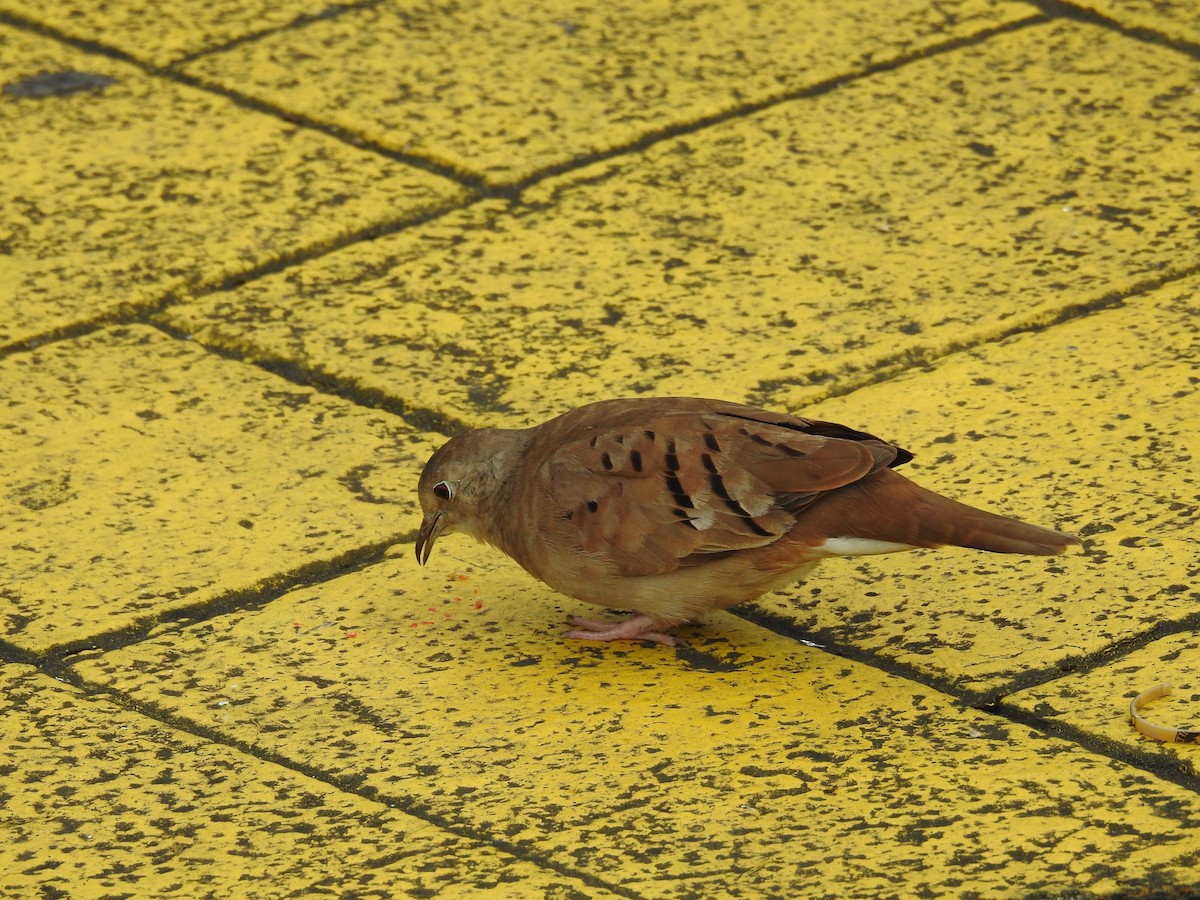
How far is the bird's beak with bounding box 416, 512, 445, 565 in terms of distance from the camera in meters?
4.96

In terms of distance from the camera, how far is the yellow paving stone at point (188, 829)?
3.92 metres

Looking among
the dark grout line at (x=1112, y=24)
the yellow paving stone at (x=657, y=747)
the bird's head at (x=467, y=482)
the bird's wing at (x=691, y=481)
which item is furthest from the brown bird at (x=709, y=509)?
the dark grout line at (x=1112, y=24)

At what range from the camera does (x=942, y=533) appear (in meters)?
4.46

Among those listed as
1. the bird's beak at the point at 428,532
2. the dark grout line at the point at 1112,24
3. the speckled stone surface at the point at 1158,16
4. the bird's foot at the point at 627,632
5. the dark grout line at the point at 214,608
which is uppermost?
the speckled stone surface at the point at 1158,16

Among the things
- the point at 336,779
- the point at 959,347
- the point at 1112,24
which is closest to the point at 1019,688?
the point at 336,779

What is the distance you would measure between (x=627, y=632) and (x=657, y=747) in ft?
1.74

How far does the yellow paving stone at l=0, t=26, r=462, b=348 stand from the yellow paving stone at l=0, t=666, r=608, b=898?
2.09 metres

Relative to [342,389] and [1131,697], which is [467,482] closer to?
[342,389]

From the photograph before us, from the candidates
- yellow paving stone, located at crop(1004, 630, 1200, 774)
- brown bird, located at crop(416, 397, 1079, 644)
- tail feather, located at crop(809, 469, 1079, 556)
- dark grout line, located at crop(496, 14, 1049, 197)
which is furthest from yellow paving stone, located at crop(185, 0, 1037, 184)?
yellow paving stone, located at crop(1004, 630, 1200, 774)

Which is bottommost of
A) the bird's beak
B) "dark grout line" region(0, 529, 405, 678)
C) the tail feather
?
"dark grout line" region(0, 529, 405, 678)

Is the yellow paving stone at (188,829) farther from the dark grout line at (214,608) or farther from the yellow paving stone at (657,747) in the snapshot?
the dark grout line at (214,608)

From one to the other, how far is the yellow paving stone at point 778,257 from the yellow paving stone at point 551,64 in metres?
0.25

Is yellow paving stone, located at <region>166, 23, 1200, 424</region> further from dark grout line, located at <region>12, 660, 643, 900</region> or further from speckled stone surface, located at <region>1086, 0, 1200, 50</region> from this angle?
dark grout line, located at <region>12, 660, 643, 900</region>

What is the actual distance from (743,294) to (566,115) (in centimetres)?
140
